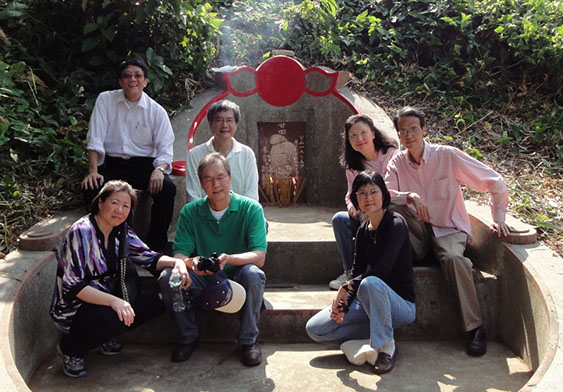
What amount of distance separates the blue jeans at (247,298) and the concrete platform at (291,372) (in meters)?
0.18

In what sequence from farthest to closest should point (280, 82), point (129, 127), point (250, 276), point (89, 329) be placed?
point (280, 82), point (129, 127), point (250, 276), point (89, 329)

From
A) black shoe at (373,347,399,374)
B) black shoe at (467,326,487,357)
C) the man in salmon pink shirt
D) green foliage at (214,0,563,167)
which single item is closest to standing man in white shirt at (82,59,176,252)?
the man in salmon pink shirt

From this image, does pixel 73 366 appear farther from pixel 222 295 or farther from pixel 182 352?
pixel 222 295

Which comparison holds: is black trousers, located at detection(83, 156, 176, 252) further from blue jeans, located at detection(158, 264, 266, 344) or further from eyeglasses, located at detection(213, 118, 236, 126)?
blue jeans, located at detection(158, 264, 266, 344)

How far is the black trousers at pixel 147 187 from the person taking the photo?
4117 mm

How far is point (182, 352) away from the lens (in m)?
3.33

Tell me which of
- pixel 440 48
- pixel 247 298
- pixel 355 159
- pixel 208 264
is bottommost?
pixel 247 298

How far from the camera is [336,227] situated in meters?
3.83

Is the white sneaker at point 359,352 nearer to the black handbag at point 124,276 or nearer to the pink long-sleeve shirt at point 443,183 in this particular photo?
the pink long-sleeve shirt at point 443,183

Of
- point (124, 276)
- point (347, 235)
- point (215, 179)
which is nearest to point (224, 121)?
point (215, 179)

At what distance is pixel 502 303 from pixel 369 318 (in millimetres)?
938

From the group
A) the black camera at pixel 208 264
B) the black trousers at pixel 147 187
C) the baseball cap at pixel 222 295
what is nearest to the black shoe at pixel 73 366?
the baseball cap at pixel 222 295

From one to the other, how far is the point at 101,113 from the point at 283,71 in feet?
7.08

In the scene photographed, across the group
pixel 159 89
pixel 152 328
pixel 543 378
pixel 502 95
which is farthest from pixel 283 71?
pixel 543 378
